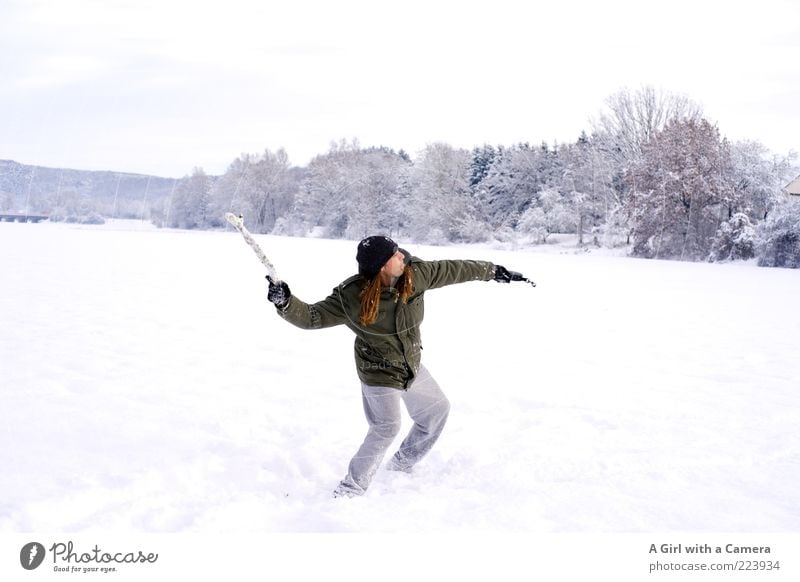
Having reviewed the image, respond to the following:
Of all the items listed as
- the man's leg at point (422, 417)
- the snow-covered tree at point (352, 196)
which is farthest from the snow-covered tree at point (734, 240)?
the man's leg at point (422, 417)

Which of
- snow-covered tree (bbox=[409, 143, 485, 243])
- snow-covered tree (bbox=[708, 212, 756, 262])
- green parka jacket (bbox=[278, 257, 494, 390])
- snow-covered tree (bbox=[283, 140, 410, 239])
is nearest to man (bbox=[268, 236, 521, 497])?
green parka jacket (bbox=[278, 257, 494, 390])

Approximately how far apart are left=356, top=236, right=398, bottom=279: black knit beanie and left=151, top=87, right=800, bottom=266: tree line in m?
33.1

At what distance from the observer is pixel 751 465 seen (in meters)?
5.14

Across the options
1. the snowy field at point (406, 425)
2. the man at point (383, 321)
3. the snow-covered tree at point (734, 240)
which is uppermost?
the snow-covered tree at point (734, 240)

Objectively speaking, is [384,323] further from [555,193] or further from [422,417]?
[555,193]

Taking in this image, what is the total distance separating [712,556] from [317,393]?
4.17 m

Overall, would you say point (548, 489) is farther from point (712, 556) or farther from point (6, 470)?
point (6, 470)

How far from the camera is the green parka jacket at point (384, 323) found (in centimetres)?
424

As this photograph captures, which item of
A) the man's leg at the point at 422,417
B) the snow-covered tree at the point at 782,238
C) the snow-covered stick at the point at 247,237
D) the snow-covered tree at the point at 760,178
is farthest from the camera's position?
the snow-covered tree at the point at 760,178

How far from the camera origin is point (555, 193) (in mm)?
49000

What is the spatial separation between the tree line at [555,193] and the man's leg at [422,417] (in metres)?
32.4

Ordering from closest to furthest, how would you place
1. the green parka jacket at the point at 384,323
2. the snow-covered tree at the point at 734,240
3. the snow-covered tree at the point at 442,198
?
the green parka jacket at the point at 384,323 < the snow-covered tree at the point at 734,240 < the snow-covered tree at the point at 442,198

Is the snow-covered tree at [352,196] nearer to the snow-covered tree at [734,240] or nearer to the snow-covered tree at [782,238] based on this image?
the snow-covered tree at [734,240]

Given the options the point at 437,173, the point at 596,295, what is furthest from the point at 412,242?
the point at 596,295
